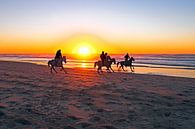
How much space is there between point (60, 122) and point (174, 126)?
114 inches

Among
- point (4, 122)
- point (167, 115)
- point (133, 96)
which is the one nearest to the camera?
point (4, 122)

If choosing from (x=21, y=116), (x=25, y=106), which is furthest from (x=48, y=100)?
(x=21, y=116)

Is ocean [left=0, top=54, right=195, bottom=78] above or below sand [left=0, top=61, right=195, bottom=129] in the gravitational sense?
above

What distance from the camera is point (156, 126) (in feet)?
24.8

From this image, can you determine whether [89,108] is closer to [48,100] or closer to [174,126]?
[48,100]

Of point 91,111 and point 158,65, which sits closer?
point 91,111

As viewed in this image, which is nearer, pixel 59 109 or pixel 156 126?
pixel 156 126

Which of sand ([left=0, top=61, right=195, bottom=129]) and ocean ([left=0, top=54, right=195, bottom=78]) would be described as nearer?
sand ([left=0, top=61, right=195, bottom=129])

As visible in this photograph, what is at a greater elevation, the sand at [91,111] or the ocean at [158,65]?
the ocean at [158,65]

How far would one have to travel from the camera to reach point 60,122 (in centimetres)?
753

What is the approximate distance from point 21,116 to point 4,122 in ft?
2.14

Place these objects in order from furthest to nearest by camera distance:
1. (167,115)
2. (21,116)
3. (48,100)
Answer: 1. (48,100)
2. (167,115)
3. (21,116)

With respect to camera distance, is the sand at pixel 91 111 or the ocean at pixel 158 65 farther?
the ocean at pixel 158 65

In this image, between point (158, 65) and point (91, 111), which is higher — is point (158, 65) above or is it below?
above
